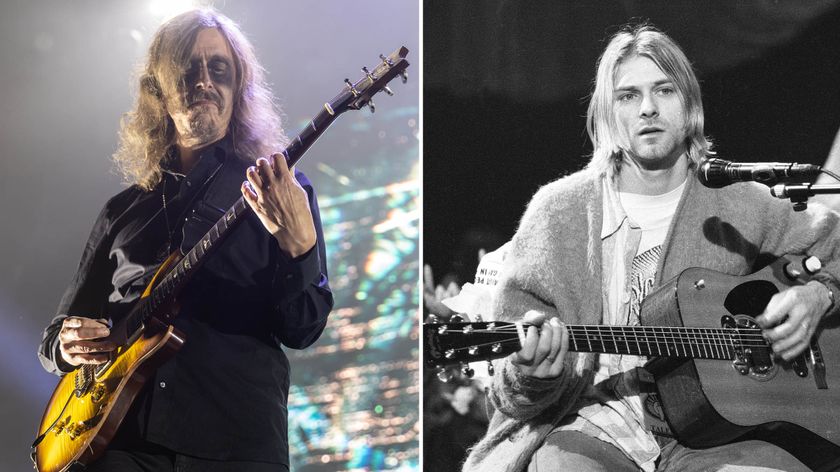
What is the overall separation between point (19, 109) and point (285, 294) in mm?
1590

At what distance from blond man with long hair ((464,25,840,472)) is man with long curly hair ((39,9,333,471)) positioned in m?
0.70

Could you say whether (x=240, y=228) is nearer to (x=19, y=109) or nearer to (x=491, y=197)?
(x=491, y=197)

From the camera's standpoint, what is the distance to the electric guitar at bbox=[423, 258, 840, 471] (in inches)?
103

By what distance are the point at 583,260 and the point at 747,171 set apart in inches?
23.6

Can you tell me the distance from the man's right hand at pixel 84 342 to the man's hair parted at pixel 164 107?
1.84ft

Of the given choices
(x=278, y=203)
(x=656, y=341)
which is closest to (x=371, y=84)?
(x=278, y=203)

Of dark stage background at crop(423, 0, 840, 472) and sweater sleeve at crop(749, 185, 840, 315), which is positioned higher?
dark stage background at crop(423, 0, 840, 472)

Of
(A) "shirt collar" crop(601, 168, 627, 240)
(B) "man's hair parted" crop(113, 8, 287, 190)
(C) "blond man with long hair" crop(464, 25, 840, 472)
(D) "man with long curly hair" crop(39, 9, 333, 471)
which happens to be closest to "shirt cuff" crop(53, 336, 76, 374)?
(D) "man with long curly hair" crop(39, 9, 333, 471)

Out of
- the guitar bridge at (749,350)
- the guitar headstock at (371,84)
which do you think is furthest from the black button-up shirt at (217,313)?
the guitar bridge at (749,350)

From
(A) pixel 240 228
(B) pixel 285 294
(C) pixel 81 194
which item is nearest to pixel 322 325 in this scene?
(B) pixel 285 294

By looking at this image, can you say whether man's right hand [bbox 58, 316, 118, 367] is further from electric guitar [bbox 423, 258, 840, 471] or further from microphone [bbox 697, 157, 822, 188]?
microphone [bbox 697, 157, 822, 188]

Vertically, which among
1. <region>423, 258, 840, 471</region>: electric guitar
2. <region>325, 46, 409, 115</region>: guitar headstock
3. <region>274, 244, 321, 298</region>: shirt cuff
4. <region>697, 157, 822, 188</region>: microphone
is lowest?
Result: <region>423, 258, 840, 471</region>: electric guitar

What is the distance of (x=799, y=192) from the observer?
9.45 ft

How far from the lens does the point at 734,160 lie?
10.2 ft
